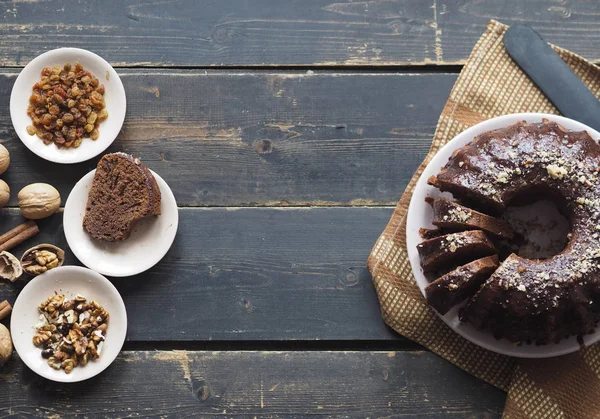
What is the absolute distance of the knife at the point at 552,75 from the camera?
77.4 inches

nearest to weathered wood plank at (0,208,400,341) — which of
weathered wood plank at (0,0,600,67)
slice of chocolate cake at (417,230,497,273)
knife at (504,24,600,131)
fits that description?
slice of chocolate cake at (417,230,497,273)

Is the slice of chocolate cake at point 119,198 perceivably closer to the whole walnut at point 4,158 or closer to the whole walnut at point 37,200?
the whole walnut at point 37,200

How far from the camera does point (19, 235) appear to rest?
204 centimetres

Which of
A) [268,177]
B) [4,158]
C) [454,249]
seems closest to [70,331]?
[4,158]

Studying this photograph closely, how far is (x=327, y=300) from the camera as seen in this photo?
2.07 meters

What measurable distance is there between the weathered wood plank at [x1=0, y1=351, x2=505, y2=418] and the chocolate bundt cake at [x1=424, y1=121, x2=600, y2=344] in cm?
28

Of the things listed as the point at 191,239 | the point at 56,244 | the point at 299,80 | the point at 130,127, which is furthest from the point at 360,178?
the point at 56,244

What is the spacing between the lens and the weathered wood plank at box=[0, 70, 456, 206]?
6.89ft

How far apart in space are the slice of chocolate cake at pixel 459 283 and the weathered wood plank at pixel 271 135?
0.35 metres

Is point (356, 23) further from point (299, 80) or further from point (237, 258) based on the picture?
point (237, 258)

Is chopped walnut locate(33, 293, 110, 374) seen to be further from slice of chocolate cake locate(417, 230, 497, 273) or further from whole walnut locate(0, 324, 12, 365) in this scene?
slice of chocolate cake locate(417, 230, 497, 273)

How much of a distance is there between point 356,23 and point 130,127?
2.36 feet

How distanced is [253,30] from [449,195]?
0.74 meters

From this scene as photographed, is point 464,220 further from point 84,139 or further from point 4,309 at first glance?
point 4,309
